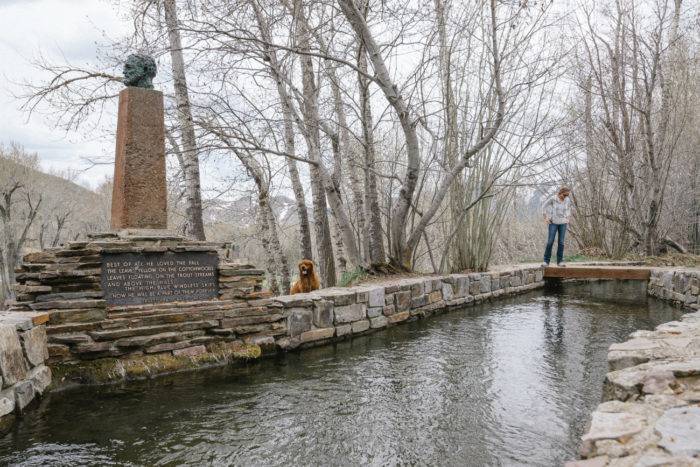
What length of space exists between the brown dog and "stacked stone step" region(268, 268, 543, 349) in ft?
1.52

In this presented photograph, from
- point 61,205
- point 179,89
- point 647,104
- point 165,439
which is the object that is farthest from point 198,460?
point 61,205

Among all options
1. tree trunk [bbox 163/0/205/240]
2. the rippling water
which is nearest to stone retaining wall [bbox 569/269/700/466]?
the rippling water

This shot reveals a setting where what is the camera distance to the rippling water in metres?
2.80

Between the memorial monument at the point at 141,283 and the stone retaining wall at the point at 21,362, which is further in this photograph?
the memorial monument at the point at 141,283

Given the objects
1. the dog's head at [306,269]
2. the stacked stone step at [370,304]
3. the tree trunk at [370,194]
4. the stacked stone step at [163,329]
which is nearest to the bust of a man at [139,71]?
the stacked stone step at [163,329]

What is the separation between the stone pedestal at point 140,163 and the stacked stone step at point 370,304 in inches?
63.4

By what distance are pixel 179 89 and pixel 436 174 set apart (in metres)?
4.80

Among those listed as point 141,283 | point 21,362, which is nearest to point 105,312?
point 141,283

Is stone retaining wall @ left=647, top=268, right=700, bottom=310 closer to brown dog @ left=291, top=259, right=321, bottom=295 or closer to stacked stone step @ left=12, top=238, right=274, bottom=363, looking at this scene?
brown dog @ left=291, top=259, right=321, bottom=295

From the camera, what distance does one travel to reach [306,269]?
21.7 feet

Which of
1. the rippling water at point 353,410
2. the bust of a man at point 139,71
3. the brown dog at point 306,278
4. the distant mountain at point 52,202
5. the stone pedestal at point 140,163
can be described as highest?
the distant mountain at point 52,202

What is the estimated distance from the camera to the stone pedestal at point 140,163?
4.83m

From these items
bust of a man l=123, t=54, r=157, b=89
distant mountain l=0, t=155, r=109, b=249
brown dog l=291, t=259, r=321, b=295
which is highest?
distant mountain l=0, t=155, r=109, b=249

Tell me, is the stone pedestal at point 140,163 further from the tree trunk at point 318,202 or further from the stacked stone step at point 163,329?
the tree trunk at point 318,202
